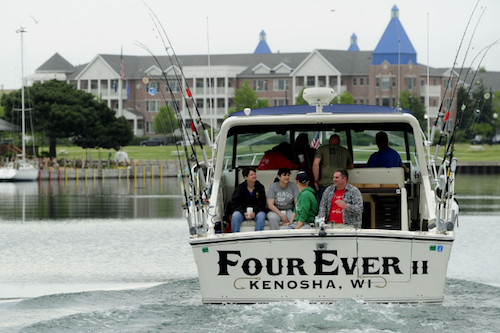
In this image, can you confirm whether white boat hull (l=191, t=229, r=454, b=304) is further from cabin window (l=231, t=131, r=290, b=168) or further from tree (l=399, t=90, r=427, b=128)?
tree (l=399, t=90, r=427, b=128)

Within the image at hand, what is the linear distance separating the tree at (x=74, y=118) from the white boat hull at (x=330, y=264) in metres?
61.1

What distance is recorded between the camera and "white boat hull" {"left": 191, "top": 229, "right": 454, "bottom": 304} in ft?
32.0

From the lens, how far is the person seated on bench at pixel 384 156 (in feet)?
41.2

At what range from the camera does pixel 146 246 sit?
20.4 metres

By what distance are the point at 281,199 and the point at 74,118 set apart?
60.1 m

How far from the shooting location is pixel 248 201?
1157 centimetres

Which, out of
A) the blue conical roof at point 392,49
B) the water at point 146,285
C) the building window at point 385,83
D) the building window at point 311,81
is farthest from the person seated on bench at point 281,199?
the building window at point 311,81

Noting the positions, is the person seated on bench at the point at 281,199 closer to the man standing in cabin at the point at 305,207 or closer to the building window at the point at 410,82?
the man standing in cabin at the point at 305,207

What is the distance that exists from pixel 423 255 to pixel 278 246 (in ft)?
5.48

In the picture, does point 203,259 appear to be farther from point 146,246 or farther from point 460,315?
point 146,246

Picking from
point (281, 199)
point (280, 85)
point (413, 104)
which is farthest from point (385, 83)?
point (281, 199)

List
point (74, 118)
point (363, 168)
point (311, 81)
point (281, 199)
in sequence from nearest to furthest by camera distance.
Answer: point (281, 199) < point (363, 168) < point (74, 118) < point (311, 81)

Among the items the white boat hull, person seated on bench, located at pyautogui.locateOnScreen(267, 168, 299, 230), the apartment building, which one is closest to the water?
the white boat hull

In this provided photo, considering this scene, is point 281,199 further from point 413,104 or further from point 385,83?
point 385,83
